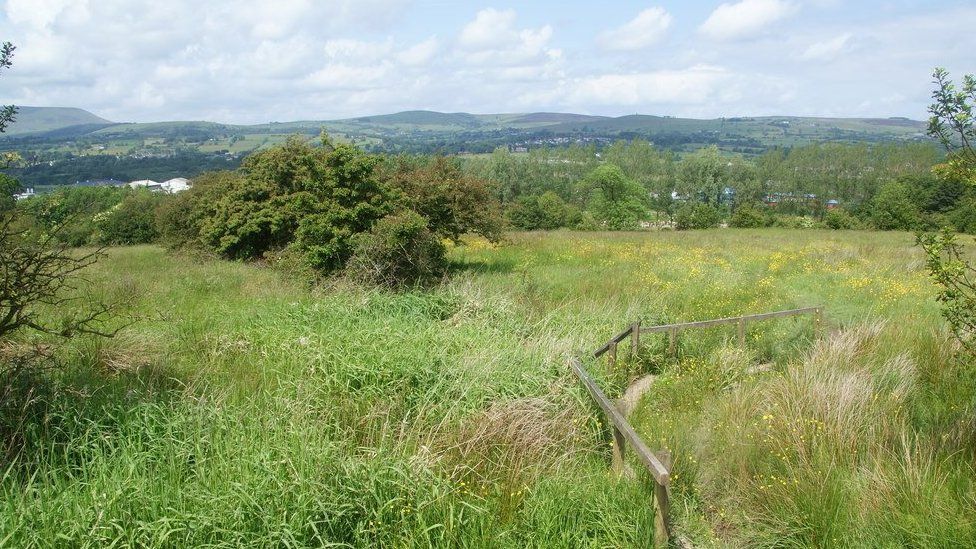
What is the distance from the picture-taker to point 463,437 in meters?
5.77

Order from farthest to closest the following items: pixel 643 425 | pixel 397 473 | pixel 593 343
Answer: pixel 593 343
pixel 643 425
pixel 397 473

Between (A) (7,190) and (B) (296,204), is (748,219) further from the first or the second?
(A) (7,190)

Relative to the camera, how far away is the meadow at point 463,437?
4.45 metres

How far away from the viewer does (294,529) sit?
Result: 14.0ft

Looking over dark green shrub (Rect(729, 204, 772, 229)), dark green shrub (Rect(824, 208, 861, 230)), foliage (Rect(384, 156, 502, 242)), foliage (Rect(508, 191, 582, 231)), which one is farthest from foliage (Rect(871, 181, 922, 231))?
foliage (Rect(384, 156, 502, 242))

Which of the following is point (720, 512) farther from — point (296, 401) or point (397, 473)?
point (296, 401)

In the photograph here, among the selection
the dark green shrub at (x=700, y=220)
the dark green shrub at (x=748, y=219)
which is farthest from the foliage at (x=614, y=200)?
the dark green shrub at (x=748, y=219)

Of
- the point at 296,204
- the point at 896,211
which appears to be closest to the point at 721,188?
the point at 896,211

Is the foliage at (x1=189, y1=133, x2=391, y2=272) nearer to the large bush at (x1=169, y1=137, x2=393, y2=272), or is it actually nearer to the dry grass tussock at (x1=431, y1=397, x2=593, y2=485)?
the large bush at (x1=169, y1=137, x2=393, y2=272)

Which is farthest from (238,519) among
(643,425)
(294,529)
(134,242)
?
(134,242)

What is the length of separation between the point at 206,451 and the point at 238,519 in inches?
43.0

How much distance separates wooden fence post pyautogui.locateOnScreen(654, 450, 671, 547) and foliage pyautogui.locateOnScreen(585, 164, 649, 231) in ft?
210

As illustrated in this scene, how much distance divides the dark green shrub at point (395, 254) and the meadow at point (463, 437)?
3.71 meters

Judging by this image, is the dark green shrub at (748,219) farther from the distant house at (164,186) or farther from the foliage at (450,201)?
the distant house at (164,186)
